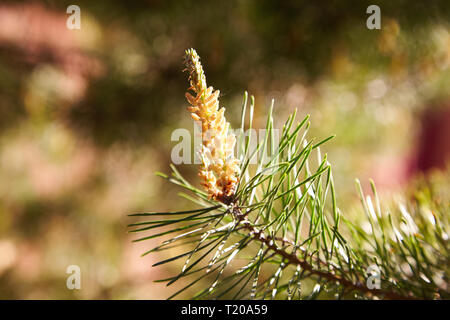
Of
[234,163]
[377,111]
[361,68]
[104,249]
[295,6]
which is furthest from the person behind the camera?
[104,249]

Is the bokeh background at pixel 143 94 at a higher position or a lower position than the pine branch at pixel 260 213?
higher

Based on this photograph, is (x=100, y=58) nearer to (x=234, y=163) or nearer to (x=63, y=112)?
(x=63, y=112)

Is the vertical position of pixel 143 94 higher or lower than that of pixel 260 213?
higher

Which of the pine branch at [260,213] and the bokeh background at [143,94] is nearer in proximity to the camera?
the pine branch at [260,213]

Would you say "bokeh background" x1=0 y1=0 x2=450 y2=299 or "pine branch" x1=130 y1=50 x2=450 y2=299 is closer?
"pine branch" x1=130 y1=50 x2=450 y2=299

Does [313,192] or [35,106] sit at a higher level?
[35,106]

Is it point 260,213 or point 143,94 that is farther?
point 143,94

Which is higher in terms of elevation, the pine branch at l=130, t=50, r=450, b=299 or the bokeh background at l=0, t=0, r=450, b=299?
the bokeh background at l=0, t=0, r=450, b=299
